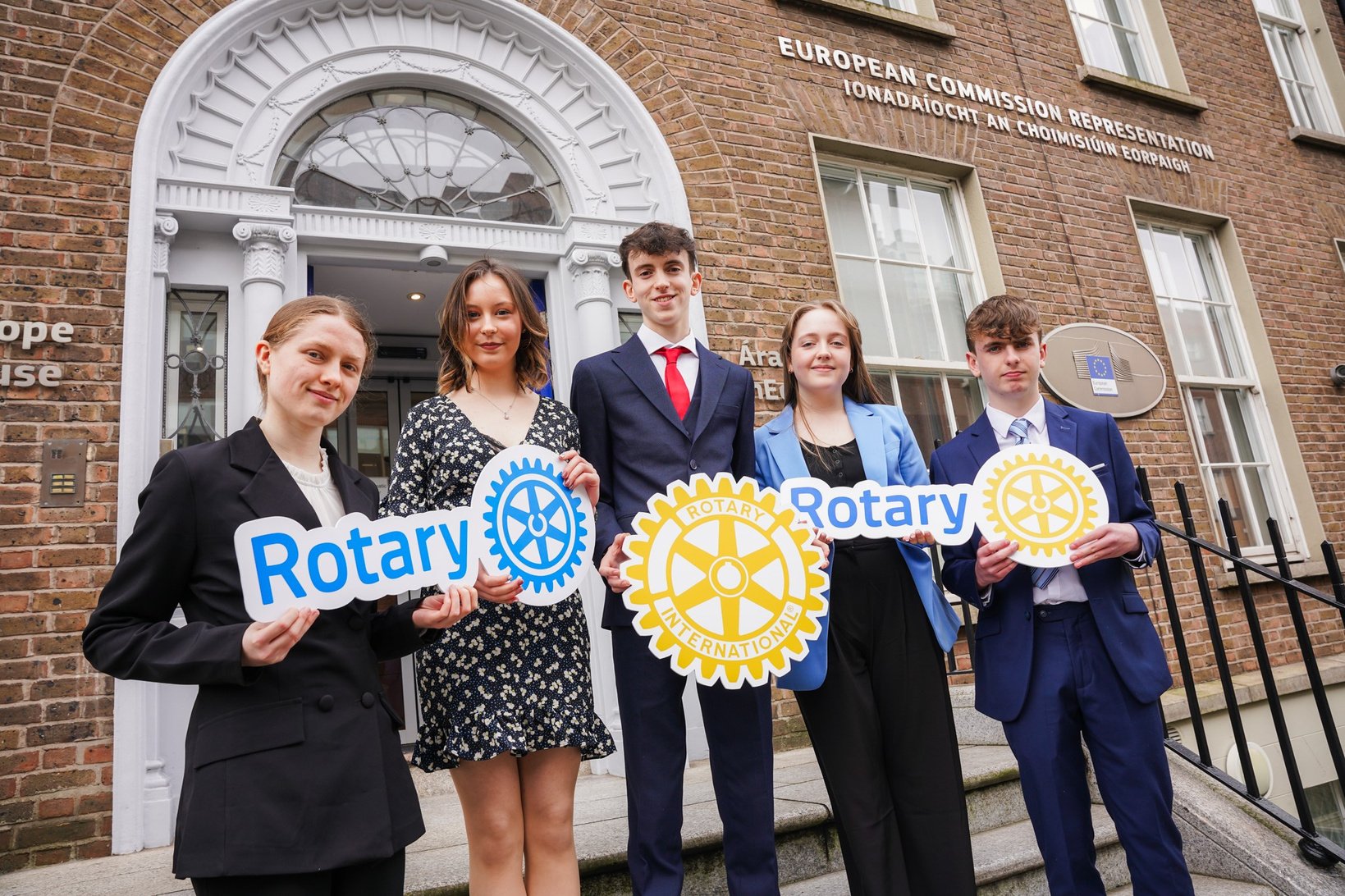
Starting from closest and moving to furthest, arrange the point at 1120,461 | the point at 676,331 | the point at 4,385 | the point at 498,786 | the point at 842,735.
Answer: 1. the point at 498,786
2. the point at 842,735
3. the point at 676,331
4. the point at 1120,461
5. the point at 4,385

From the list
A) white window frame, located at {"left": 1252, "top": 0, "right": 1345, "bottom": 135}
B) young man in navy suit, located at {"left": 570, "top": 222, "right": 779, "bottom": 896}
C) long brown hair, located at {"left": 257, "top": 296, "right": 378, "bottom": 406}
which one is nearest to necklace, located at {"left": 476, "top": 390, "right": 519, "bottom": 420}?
young man in navy suit, located at {"left": 570, "top": 222, "right": 779, "bottom": 896}

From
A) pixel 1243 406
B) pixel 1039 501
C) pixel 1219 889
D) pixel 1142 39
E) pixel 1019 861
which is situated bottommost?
pixel 1219 889

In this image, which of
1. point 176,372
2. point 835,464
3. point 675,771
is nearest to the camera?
point 675,771

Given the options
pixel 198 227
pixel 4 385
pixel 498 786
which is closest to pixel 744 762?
pixel 498 786

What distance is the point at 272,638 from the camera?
1325mm

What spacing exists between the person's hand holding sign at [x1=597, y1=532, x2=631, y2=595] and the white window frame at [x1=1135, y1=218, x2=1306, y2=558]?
220 inches

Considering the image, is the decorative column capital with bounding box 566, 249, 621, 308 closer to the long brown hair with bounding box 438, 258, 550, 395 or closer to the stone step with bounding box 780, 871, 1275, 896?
the long brown hair with bounding box 438, 258, 550, 395

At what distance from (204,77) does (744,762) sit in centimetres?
406

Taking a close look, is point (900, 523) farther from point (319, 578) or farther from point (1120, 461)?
point (319, 578)

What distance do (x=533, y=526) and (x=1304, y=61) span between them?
9.87 meters

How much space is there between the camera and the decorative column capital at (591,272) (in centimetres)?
448

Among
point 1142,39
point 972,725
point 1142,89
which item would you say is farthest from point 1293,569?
point 1142,39

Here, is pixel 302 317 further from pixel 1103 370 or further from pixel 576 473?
pixel 1103 370

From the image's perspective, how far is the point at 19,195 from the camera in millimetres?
3422
